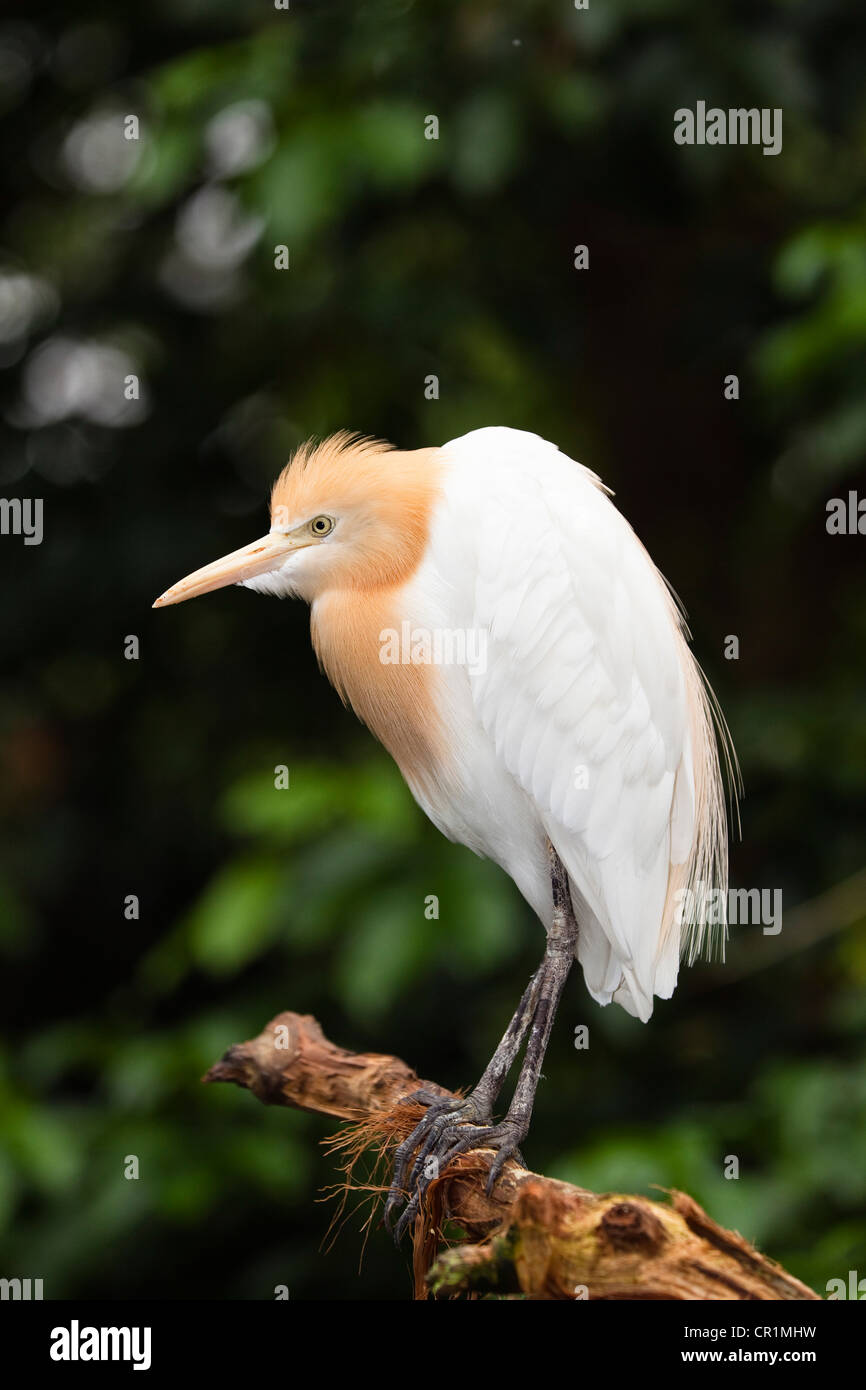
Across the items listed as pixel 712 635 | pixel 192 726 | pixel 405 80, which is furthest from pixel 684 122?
pixel 192 726

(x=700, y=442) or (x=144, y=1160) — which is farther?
(x=700, y=442)

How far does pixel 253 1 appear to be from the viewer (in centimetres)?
275

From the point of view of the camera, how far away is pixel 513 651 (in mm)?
1699

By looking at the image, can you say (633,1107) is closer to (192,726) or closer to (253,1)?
(192,726)

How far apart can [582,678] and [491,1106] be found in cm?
53

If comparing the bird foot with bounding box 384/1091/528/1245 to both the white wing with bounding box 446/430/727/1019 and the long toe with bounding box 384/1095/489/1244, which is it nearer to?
the long toe with bounding box 384/1095/489/1244

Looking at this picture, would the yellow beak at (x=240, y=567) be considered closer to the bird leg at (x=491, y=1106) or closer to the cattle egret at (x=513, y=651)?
the cattle egret at (x=513, y=651)

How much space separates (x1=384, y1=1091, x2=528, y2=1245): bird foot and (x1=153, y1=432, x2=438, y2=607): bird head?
63 cm

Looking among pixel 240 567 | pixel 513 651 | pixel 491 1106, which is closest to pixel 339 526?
pixel 240 567

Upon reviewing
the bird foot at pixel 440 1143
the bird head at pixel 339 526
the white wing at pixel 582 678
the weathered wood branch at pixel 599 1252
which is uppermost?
the bird head at pixel 339 526

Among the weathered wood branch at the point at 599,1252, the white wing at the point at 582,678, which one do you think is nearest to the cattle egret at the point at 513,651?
the white wing at the point at 582,678

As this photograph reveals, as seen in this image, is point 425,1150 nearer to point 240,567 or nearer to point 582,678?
point 582,678

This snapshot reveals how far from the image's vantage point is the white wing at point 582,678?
170cm

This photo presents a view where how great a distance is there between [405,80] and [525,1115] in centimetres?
171
